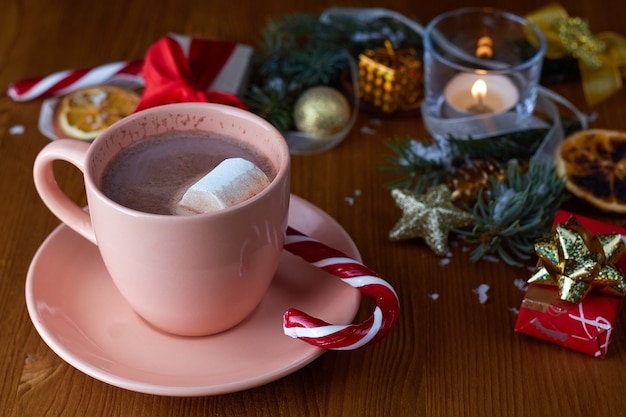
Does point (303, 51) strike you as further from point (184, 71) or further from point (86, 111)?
point (86, 111)

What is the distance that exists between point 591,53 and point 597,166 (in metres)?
0.27

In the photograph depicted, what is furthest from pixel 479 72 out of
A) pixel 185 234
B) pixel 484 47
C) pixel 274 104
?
pixel 185 234

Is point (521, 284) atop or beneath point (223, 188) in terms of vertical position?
beneath

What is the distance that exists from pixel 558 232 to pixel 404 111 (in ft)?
1.48

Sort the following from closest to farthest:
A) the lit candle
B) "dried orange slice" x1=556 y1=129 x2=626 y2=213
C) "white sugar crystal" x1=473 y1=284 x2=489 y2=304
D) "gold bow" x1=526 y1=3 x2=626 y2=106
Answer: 1. "white sugar crystal" x1=473 y1=284 x2=489 y2=304
2. "dried orange slice" x1=556 y1=129 x2=626 y2=213
3. the lit candle
4. "gold bow" x1=526 y1=3 x2=626 y2=106

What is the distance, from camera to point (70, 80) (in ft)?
3.99

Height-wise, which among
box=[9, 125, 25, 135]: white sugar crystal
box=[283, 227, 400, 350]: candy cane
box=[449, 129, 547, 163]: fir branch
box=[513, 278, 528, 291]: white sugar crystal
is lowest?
box=[513, 278, 528, 291]: white sugar crystal

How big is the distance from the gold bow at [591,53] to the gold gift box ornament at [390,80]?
0.24 metres

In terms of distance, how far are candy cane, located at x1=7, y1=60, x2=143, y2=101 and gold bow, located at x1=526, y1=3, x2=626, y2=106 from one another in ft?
2.21

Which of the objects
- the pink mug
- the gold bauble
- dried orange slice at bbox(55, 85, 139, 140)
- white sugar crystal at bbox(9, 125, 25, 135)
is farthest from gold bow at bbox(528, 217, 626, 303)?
white sugar crystal at bbox(9, 125, 25, 135)

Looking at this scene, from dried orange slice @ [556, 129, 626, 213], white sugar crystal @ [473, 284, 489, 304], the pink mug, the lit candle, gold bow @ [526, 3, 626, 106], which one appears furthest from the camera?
gold bow @ [526, 3, 626, 106]

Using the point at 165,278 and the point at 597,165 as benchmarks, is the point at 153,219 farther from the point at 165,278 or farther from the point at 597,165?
the point at 597,165

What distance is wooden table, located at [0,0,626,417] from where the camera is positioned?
0.76 metres

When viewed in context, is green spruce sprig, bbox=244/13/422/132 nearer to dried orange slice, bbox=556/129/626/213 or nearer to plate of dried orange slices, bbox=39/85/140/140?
plate of dried orange slices, bbox=39/85/140/140
